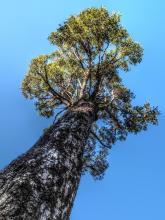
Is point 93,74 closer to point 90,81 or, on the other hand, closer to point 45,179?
point 90,81

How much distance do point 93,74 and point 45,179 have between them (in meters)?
11.3

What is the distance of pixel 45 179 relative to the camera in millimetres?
6742

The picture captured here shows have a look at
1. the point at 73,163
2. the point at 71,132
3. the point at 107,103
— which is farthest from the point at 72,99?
the point at 73,163

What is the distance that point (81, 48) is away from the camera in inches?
712

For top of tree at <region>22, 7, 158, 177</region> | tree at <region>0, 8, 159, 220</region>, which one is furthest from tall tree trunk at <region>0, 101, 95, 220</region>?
top of tree at <region>22, 7, 158, 177</region>

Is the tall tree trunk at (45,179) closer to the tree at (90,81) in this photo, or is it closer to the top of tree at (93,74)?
the tree at (90,81)

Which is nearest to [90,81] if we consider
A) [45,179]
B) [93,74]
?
[93,74]

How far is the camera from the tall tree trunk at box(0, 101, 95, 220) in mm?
5680

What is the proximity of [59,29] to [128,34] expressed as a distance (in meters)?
3.54

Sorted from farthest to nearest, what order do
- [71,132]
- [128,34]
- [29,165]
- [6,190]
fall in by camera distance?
[128,34] < [71,132] < [29,165] < [6,190]

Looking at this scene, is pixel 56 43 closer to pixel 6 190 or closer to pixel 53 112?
pixel 53 112

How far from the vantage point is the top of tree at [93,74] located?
17.2 meters

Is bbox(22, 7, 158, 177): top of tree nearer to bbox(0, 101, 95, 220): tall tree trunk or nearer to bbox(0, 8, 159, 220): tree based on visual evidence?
bbox(0, 8, 159, 220): tree

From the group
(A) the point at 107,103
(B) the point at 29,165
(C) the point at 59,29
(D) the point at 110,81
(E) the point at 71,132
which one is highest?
(C) the point at 59,29
